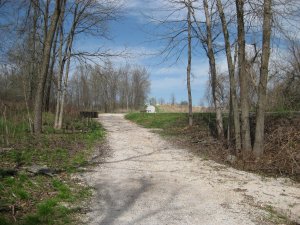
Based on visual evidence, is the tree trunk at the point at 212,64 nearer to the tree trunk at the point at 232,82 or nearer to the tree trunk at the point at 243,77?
the tree trunk at the point at 232,82

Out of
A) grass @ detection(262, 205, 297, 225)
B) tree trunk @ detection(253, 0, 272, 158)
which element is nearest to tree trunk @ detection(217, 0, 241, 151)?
tree trunk @ detection(253, 0, 272, 158)

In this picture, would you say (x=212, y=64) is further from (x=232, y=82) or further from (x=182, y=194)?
(x=182, y=194)

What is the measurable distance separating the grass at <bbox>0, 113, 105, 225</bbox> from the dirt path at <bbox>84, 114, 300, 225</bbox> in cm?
51

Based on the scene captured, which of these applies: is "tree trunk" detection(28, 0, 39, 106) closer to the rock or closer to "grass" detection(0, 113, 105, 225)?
"grass" detection(0, 113, 105, 225)

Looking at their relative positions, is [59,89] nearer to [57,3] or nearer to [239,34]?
[57,3]

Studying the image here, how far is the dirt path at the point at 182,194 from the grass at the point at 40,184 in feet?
1.68

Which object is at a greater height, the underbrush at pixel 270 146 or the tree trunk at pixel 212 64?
the tree trunk at pixel 212 64

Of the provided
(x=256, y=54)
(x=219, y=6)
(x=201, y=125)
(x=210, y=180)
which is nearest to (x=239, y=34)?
(x=219, y=6)

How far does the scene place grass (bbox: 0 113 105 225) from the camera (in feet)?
18.2

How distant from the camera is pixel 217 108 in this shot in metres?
16.0

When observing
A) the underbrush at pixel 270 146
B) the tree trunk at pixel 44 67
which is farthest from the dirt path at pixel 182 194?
the tree trunk at pixel 44 67

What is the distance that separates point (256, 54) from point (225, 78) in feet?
16.0

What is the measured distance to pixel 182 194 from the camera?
7312 millimetres

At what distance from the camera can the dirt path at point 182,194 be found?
5.93 meters
